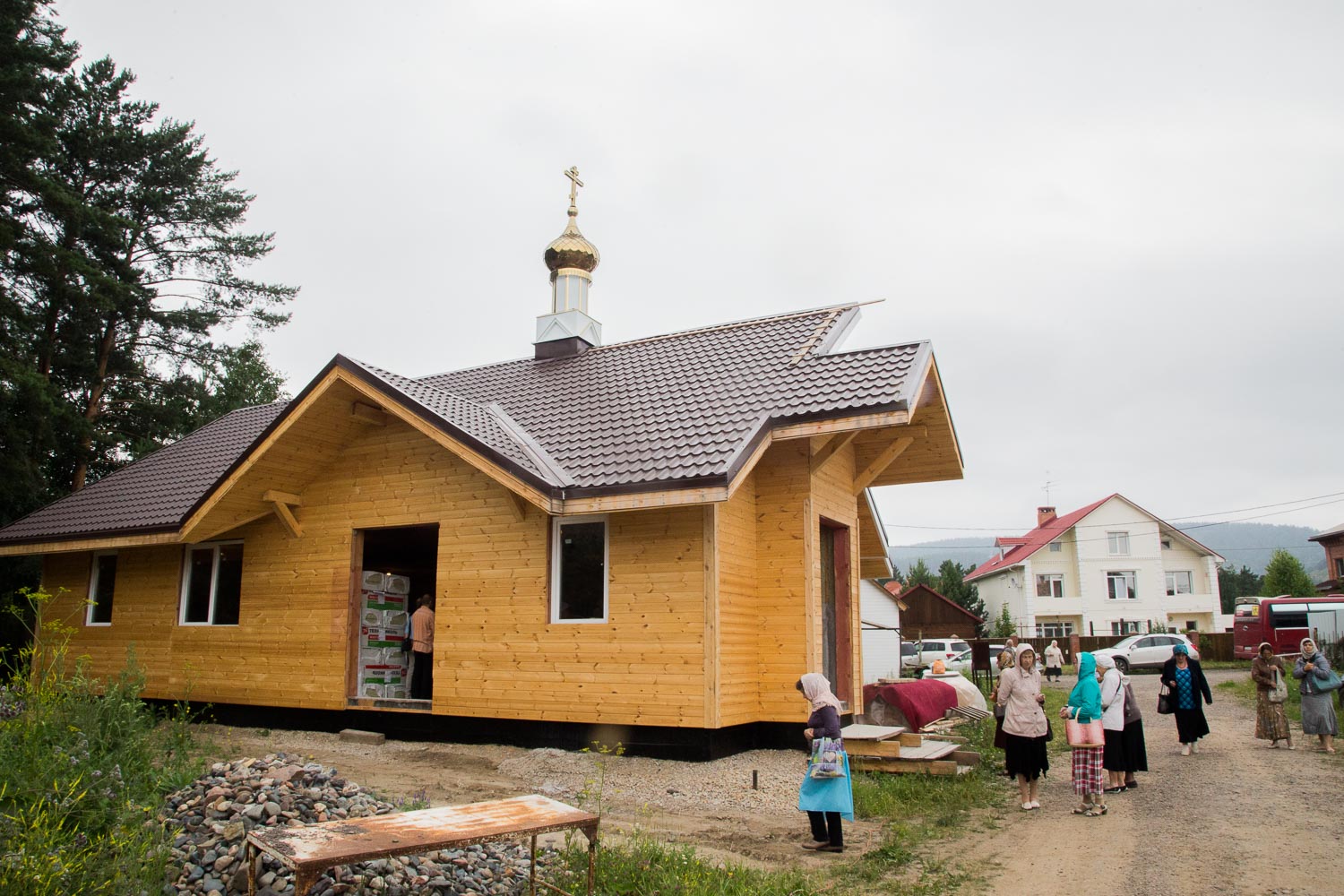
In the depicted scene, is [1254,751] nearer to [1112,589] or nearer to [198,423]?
[198,423]

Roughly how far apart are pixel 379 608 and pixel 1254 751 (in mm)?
12594

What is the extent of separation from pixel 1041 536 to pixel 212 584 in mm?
49568

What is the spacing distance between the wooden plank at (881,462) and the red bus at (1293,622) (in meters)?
23.6

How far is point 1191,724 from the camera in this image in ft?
43.4

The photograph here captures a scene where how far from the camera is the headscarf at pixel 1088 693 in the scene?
9.52m

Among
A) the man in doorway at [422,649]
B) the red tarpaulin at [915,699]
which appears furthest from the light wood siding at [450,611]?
the red tarpaulin at [915,699]

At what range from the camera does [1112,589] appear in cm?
5234

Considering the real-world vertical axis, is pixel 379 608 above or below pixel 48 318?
below

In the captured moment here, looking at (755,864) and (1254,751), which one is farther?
(1254,751)

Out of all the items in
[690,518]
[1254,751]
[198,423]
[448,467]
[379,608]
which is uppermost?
[198,423]

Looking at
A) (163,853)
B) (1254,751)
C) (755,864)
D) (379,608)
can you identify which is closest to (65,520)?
(379,608)

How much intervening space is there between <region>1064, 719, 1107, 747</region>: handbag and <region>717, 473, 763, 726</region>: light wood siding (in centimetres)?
357

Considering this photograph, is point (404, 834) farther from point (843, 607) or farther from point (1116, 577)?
point (1116, 577)

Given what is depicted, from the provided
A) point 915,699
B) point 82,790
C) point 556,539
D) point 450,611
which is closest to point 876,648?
point 915,699
